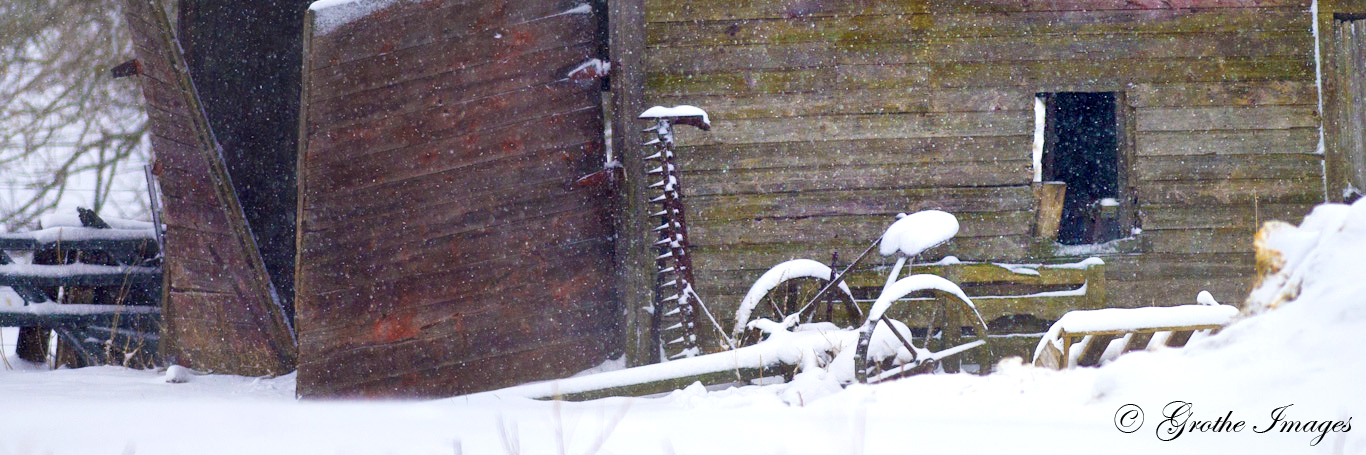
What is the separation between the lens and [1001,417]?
260cm

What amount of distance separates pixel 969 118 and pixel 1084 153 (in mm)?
3641

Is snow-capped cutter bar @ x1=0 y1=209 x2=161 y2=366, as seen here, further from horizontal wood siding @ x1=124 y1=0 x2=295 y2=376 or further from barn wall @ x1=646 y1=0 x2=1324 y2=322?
barn wall @ x1=646 y1=0 x2=1324 y2=322

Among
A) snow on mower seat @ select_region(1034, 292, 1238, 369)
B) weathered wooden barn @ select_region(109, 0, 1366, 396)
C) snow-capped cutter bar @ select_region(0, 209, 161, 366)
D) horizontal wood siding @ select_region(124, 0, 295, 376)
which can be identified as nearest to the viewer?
snow on mower seat @ select_region(1034, 292, 1238, 369)

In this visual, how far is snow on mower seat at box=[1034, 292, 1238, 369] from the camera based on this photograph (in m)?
3.65

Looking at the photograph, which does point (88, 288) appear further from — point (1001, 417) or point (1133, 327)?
point (1133, 327)

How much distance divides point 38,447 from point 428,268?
9.61 feet

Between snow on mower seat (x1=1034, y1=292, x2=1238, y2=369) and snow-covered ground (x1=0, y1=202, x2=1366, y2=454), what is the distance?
1.66 feet

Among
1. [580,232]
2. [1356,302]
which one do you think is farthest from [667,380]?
[1356,302]

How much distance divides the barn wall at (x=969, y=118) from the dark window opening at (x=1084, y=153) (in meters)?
2.76

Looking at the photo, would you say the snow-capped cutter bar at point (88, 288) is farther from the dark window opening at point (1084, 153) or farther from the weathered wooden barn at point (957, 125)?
the dark window opening at point (1084, 153)

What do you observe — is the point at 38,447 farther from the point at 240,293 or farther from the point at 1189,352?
the point at 240,293

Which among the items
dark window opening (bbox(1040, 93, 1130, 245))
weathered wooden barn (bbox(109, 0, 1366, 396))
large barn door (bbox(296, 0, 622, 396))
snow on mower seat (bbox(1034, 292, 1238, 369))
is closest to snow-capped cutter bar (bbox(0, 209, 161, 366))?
weathered wooden barn (bbox(109, 0, 1366, 396))

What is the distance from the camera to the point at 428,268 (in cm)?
538

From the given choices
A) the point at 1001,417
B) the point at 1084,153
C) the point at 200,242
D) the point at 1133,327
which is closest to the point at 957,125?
the point at 1133,327
